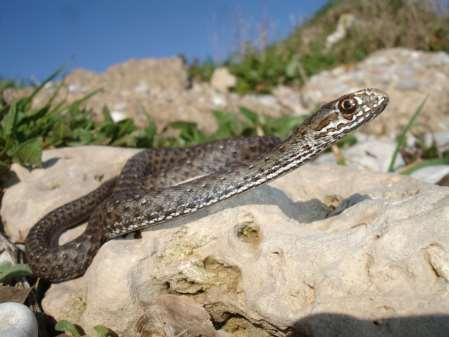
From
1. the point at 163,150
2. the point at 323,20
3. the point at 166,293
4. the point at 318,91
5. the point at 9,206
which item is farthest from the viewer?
the point at 323,20

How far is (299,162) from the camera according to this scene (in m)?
4.67

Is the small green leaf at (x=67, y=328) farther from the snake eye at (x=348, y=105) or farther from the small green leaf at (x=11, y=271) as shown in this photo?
the snake eye at (x=348, y=105)

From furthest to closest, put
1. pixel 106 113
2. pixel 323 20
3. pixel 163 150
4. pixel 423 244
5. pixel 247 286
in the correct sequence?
1. pixel 323 20
2. pixel 106 113
3. pixel 163 150
4. pixel 247 286
5. pixel 423 244

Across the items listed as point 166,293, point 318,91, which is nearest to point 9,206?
point 166,293

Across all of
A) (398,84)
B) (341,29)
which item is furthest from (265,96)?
(341,29)

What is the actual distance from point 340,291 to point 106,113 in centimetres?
578

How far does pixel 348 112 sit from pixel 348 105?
0.07m

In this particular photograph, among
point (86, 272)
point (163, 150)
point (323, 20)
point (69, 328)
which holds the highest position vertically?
point (323, 20)

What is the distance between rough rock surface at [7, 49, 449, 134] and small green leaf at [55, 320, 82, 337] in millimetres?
6434

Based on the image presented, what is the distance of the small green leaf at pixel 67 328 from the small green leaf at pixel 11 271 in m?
0.75

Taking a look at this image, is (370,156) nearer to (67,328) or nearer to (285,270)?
(285,270)

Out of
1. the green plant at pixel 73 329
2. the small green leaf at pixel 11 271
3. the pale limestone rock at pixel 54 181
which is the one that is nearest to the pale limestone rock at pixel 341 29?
the pale limestone rock at pixel 54 181

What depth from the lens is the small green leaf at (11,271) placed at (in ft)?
14.5

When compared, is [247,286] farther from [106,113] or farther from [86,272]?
[106,113]
